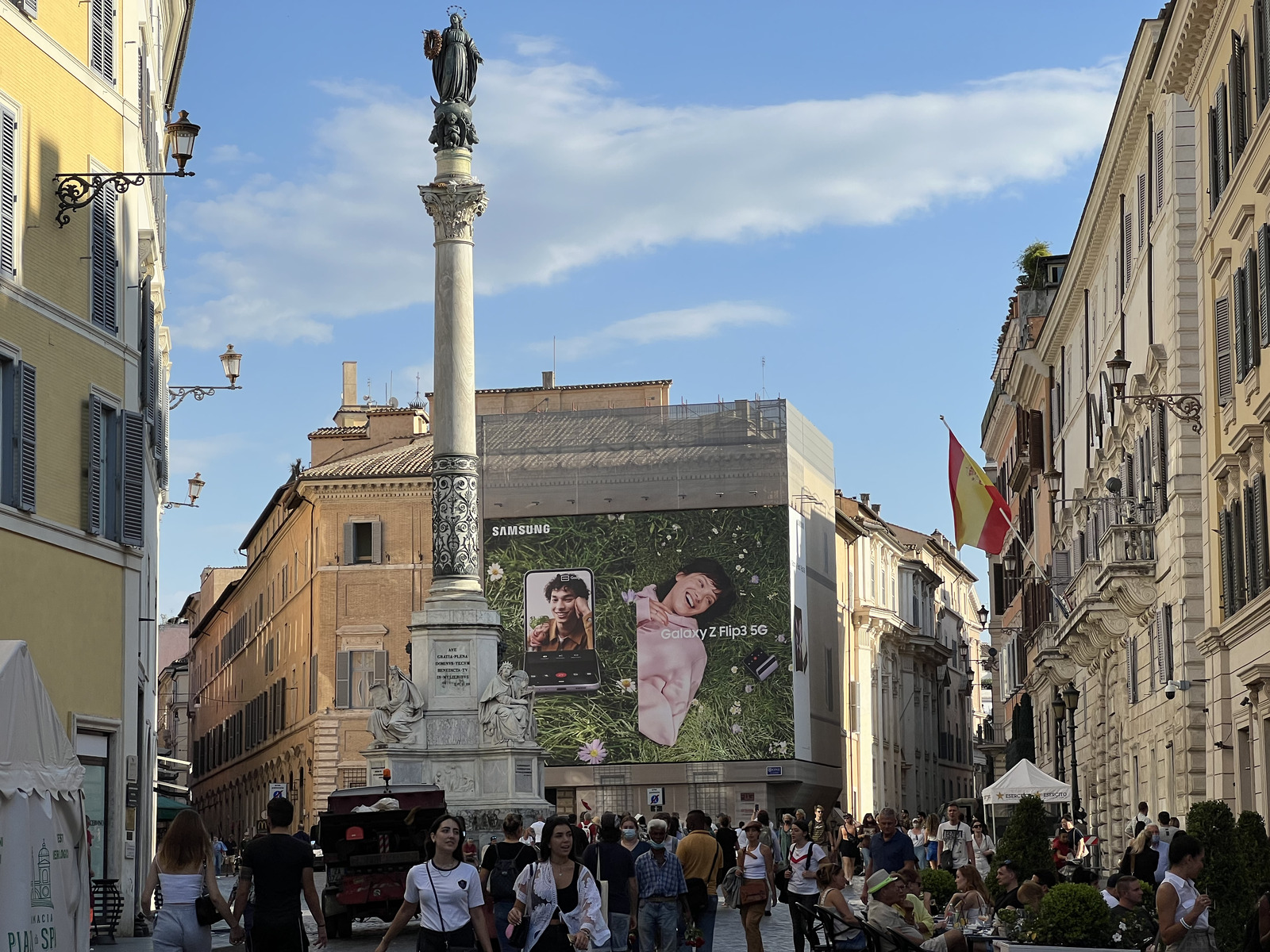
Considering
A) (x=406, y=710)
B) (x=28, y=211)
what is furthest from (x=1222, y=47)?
(x=406, y=710)

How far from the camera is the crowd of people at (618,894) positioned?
1371 cm

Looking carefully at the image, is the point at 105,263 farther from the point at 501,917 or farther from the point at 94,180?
the point at 501,917

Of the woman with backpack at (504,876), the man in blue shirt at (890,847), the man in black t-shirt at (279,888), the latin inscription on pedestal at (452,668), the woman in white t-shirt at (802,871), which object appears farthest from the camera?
the latin inscription on pedestal at (452,668)

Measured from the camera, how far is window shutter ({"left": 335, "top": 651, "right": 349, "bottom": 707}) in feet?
239

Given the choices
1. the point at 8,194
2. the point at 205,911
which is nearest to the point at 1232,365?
the point at 8,194

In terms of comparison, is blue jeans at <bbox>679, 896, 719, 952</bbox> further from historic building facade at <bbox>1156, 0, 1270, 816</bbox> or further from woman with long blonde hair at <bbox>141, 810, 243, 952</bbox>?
historic building facade at <bbox>1156, 0, 1270, 816</bbox>

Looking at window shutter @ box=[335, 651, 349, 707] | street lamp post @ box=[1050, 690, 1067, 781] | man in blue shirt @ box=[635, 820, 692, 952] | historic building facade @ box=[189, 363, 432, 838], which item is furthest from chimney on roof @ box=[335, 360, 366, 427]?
man in blue shirt @ box=[635, 820, 692, 952]

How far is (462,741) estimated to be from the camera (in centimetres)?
3888

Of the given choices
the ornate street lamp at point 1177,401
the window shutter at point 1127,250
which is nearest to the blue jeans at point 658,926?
the ornate street lamp at point 1177,401

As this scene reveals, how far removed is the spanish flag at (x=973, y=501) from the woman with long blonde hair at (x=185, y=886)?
27665 mm

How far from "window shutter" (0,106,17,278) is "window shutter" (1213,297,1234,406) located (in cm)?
1618

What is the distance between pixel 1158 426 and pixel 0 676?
2529 centimetres

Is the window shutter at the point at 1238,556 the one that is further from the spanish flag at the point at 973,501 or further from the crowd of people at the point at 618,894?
the spanish flag at the point at 973,501

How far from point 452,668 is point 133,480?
42.1 feet
